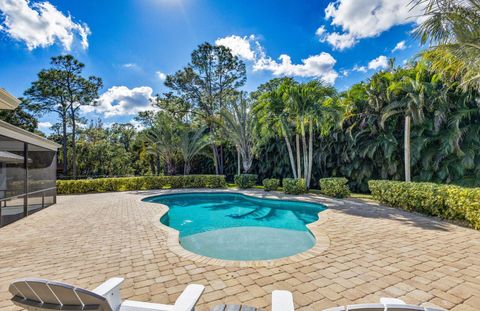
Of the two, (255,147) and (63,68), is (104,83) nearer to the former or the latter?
(63,68)

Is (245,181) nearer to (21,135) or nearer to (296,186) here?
(296,186)

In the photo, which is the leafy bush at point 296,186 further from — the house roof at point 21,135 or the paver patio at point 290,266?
the house roof at point 21,135

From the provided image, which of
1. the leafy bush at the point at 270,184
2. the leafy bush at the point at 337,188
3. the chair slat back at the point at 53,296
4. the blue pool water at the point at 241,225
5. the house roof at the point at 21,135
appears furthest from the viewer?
the leafy bush at the point at 270,184

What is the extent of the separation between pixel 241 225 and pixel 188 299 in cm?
640

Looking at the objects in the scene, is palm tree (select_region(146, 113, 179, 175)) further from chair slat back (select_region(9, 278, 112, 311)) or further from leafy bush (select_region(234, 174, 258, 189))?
chair slat back (select_region(9, 278, 112, 311))

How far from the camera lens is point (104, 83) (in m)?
23.4

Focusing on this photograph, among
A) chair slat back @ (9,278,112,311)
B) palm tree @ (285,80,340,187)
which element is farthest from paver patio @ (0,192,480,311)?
palm tree @ (285,80,340,187)

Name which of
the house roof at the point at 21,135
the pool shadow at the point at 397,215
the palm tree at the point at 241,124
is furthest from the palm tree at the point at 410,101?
the house roof at the point at 21,135

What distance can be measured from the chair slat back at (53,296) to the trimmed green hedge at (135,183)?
51.6 feet

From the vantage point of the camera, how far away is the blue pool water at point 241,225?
5684 mm

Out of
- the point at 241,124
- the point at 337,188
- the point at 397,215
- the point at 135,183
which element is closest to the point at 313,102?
the point at 337,188

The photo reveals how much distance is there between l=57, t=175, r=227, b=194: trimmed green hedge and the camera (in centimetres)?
1483

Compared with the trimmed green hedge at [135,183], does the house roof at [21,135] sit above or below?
above

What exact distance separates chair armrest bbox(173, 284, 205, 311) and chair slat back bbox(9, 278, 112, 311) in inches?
18.9
